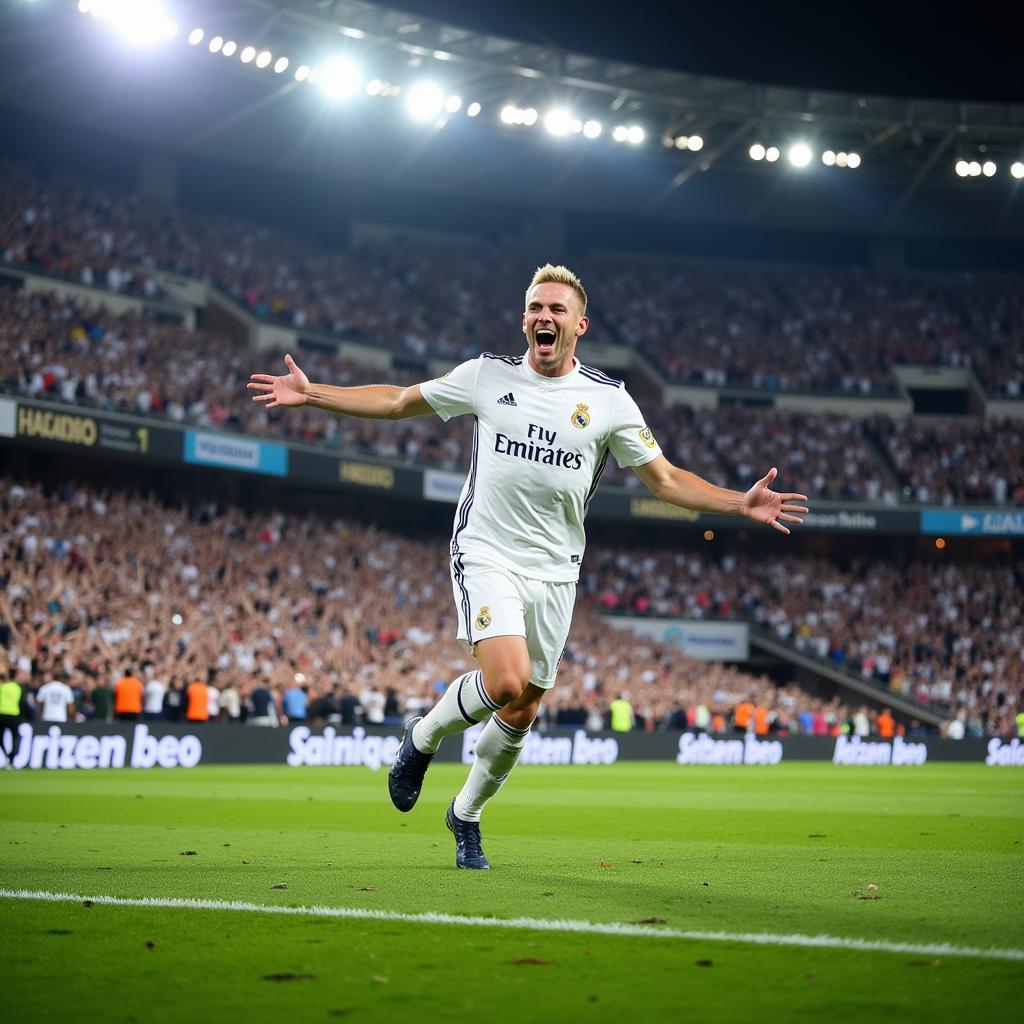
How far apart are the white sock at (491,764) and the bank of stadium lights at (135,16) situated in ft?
105

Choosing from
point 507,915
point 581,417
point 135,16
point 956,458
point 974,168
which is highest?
point 974,168

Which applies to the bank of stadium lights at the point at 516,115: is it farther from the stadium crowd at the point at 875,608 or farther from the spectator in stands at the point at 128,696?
the spectator in stands at the point at 128,696

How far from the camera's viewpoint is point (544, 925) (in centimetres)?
516

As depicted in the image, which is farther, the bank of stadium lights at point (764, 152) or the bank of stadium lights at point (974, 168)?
the bank of stadium lights at point (974, 168)

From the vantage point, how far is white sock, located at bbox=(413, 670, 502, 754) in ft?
23.3

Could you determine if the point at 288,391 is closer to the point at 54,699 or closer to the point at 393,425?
the point at 54,699

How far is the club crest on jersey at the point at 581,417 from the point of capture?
7.26 m

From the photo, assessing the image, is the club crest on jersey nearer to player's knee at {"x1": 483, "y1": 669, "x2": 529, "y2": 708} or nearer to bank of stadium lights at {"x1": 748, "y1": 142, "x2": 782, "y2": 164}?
player's knee at {"x1": 483, "y1": 669, "x2": 529, "y2": 708}

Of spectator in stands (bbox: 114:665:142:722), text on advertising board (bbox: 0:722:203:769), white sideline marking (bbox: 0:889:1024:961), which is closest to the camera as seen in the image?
white sideline marking (bbox: 0:889:1024:961)

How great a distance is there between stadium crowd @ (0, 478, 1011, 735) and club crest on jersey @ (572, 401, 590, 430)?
17273 millimetres

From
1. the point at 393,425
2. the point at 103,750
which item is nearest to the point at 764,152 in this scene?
the point at 393,425

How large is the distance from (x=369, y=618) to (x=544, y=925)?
103 feet

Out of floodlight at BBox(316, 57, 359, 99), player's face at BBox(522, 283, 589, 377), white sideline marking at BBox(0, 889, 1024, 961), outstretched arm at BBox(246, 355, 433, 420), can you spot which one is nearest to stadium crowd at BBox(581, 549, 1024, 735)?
floodlight at BBox(316, 57, 359, 99)

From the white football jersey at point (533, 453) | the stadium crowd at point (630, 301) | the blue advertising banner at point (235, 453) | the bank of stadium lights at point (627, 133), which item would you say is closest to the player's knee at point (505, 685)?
the white football jersey at point (533, 453)
